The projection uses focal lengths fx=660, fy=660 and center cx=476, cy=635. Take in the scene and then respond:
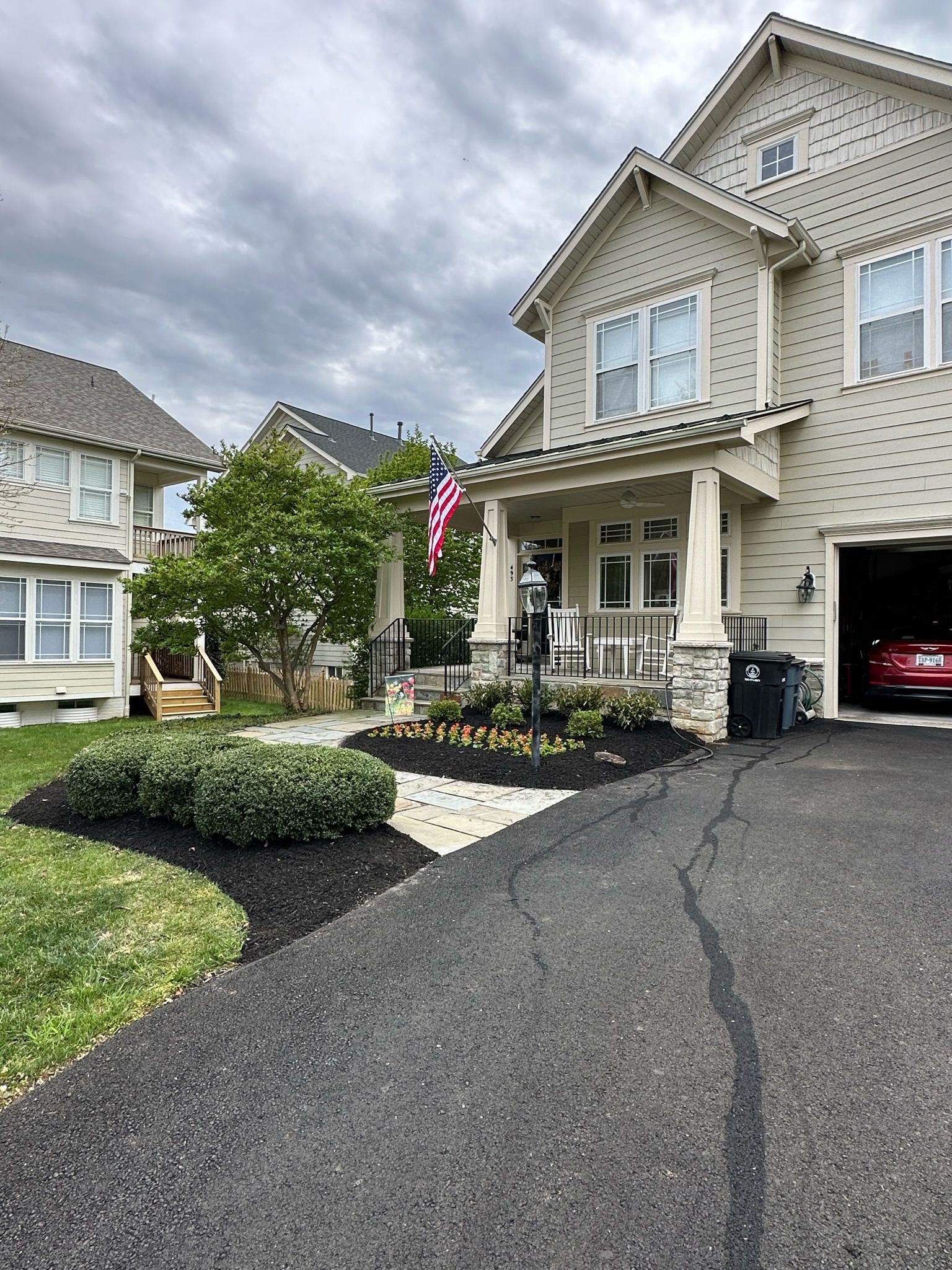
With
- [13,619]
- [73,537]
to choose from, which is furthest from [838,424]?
[13,619]

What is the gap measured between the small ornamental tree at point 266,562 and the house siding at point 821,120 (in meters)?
8.83

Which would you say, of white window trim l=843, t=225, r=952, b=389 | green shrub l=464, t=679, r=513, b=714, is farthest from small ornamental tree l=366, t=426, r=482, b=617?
white window trim l=843, t=225, r=952, b=389

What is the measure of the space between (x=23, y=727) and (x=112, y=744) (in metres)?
8.50

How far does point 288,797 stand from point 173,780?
1140 millimetres

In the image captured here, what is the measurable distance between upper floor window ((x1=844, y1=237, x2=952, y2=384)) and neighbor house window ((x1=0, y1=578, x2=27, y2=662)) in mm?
15516

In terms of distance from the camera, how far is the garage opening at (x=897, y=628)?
10.4 m

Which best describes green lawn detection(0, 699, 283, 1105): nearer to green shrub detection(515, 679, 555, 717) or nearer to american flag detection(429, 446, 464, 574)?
american flag detection(429, 446, 464, 574)

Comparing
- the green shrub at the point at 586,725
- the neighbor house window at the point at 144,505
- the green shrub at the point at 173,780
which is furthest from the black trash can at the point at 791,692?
the neighbor house window at the point at 144,505

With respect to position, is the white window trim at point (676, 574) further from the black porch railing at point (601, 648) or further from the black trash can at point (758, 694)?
the black trash can at point (758, 694)

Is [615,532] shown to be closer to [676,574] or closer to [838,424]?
[676,574]

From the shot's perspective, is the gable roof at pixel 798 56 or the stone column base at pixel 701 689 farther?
the gable roof at pixel 798 56

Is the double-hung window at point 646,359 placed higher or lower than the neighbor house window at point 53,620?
higher

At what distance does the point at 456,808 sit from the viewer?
19.2 ft

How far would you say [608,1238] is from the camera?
5.49 feet
